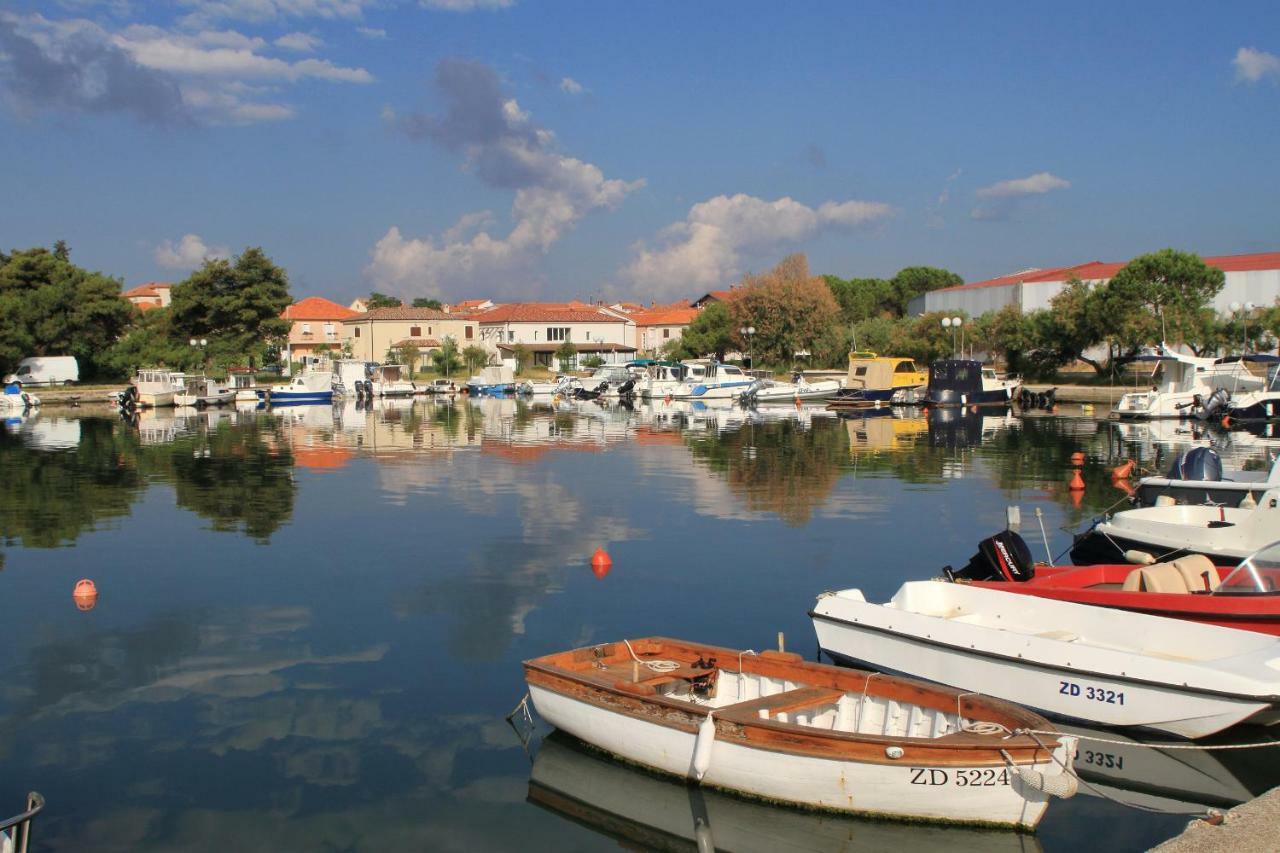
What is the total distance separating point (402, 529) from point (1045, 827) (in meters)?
15.0

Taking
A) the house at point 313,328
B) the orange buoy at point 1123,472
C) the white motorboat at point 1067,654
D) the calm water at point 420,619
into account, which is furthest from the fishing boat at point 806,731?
the house at point 313,328

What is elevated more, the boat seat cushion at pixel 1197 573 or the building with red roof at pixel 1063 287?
the building with red roof at pixel 1063 287

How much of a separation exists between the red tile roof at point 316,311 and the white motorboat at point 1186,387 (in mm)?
88174

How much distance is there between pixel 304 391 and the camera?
2992 inches

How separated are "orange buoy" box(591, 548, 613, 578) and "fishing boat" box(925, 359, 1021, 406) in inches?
1858

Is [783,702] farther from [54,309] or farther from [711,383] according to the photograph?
[54,309]

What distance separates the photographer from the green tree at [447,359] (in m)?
96.7

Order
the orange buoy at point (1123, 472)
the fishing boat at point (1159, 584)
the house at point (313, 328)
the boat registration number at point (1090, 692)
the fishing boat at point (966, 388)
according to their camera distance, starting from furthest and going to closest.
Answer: the house at point (313, 328), the fishing boat at point (966, 388), the orange buoy at point (1123, 472), the fishing boat at point (1159, 584), the boat registration number at point (1090, 692)

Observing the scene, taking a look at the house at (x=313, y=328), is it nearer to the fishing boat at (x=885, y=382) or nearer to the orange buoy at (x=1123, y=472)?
the fishing boat at (x=885, y=382)

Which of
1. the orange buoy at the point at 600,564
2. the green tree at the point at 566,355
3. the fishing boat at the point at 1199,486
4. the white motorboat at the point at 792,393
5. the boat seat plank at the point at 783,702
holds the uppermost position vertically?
the green tree at the point at 566,355

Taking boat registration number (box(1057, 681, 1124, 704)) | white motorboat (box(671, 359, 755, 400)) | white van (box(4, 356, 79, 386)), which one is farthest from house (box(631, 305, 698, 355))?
boat registration number (box(1057, 681, 1124, 704))

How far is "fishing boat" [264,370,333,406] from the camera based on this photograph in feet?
248

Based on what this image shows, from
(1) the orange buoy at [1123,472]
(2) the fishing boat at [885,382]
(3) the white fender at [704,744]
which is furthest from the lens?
(2) the fishing boat at [885,382]

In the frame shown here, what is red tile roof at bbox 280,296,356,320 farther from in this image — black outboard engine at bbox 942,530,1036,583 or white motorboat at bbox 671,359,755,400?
black outboard engine at bbox 942,530,1036,583
